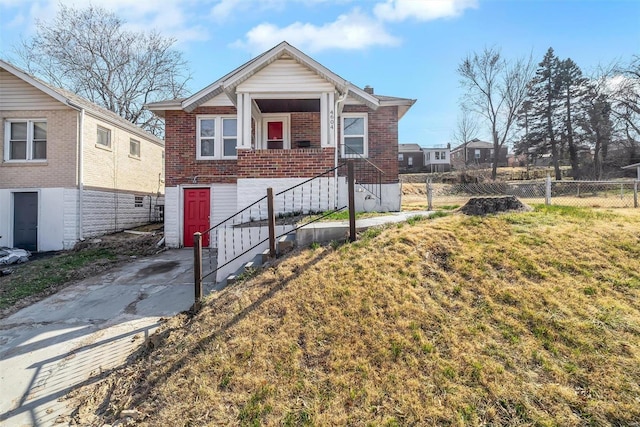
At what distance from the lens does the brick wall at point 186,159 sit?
37.8 feet

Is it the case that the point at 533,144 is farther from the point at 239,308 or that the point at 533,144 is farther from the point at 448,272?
the point at 239,308

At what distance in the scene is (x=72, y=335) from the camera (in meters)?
4.91

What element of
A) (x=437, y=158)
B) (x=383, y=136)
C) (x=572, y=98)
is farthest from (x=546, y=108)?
(x=383, y=136)

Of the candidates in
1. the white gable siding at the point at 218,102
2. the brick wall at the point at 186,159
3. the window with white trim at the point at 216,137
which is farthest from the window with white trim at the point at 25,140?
the white gable siding at the point at 218,102

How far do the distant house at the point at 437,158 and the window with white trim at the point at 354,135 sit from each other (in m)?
35.7

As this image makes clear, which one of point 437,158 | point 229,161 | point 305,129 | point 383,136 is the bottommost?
point 229,161

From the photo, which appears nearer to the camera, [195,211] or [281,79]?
[281,79]

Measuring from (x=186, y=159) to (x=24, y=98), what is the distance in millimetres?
6161

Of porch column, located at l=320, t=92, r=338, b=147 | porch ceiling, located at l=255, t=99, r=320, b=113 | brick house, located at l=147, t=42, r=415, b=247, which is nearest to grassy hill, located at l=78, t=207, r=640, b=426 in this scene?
porch column, located at l=320, t=92, r=338, b=147

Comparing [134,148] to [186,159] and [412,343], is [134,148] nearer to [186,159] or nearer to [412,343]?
[186,159]

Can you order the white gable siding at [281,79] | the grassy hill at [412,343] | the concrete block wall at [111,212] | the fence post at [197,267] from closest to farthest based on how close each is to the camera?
the grassy hill at [412,343]
the fence post at [197,267]
the white gable siding at [281,79]
the concrete block wall at [111,212]

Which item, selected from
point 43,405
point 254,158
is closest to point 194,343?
point 43,405

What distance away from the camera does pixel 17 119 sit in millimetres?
11508

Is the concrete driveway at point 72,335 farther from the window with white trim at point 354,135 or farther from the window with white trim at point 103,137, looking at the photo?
the window with white trim at point 103,137
